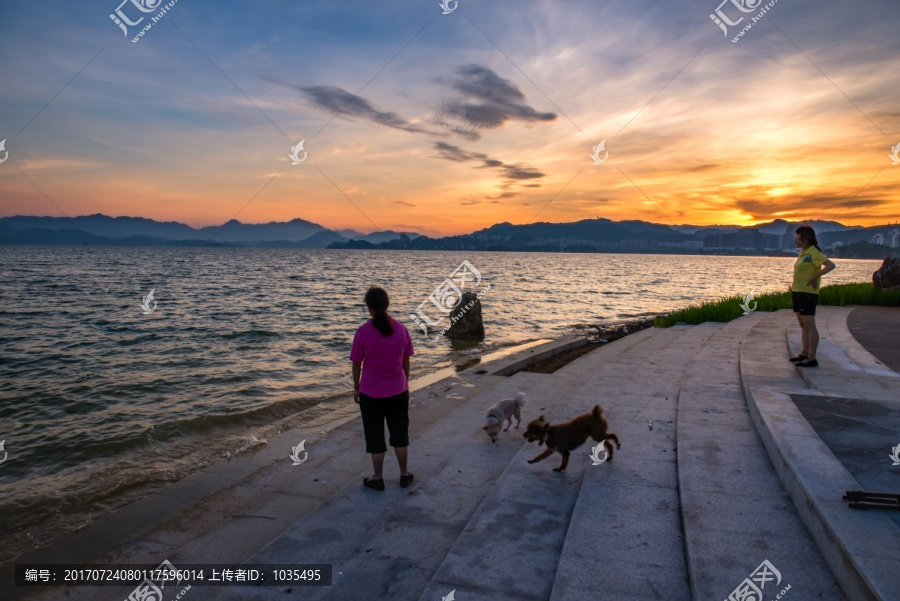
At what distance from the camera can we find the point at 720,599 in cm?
271

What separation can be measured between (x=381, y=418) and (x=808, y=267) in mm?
A: 6351

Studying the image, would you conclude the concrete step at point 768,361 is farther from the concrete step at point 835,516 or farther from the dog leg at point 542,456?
the dog leg at point 542,456

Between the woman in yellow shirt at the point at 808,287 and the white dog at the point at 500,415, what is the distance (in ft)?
13.0

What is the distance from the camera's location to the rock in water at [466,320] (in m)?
17.6

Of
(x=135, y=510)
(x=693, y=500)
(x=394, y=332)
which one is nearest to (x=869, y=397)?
(x=693, y=500)

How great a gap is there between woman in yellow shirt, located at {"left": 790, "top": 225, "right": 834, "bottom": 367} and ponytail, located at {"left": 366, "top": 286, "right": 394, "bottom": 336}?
5.73 meters

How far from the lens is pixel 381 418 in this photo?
4758 mm

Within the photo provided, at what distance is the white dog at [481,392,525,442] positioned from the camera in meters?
5.71

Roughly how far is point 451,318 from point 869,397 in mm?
13338

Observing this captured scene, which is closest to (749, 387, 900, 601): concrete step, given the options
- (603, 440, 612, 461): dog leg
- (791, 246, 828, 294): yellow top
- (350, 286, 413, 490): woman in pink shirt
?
(603, 440, 612, 461): dog leg
